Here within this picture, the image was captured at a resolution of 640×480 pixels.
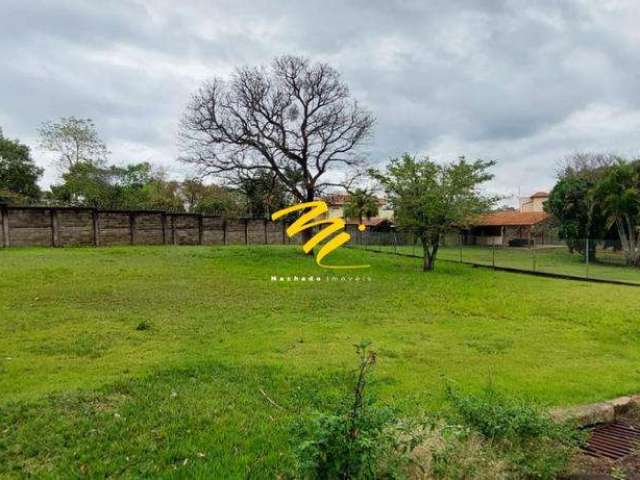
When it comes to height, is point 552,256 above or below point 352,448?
below

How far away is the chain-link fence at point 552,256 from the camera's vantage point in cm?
1634

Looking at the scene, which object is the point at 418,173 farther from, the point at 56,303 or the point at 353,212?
the point at 353,212

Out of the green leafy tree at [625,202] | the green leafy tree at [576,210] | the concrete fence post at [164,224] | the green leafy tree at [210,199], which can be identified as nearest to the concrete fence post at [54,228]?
the concrete fence post at [164,224]

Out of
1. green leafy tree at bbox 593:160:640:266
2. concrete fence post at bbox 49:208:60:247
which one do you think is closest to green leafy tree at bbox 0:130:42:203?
concrete fence post at bbox 49:208:60:247

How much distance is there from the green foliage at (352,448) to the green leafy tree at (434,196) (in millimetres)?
14136

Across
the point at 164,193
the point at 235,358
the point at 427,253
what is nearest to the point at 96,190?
the point at 164,193

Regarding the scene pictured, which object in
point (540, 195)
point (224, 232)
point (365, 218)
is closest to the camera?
point (224, 232)

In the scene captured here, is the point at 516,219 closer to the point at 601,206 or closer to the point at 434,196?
the point at 601,206

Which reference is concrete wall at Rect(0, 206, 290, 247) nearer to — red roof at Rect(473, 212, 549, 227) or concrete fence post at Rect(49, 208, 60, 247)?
concrete fence post at Rect(49, 208, 60, 247)

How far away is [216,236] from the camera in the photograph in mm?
26203

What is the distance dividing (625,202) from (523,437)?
79.3 feet

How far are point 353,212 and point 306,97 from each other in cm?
2029

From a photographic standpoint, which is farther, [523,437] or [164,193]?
[164,193]

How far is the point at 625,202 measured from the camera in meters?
21.1
